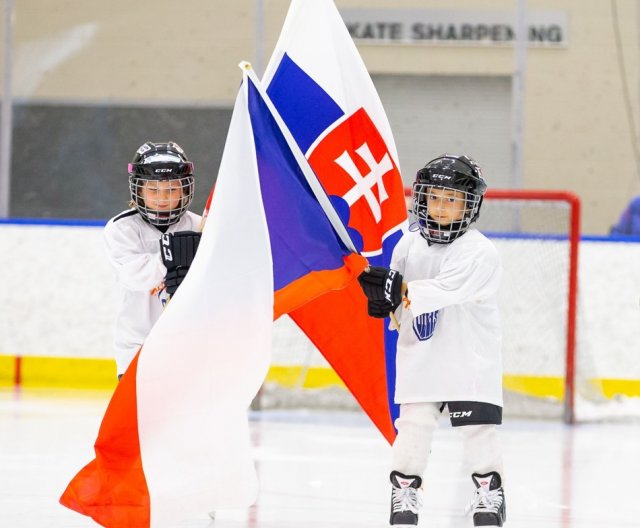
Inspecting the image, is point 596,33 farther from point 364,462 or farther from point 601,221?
point 364,462

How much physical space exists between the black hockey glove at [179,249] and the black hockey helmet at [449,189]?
24.1 inches

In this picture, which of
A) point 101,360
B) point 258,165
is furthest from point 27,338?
point 258,165

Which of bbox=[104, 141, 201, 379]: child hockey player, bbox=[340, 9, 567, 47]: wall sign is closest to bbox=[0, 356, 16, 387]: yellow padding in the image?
bbox=[340, 9, 567, 47]: wall sign

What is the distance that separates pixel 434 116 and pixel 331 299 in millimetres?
4084

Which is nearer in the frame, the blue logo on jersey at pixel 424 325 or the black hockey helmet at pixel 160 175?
the blue logo on jersey at pixel 424 325

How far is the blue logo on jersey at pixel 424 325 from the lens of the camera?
10.8 ft

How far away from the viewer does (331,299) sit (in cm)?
374

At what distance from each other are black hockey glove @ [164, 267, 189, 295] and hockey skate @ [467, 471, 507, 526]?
3.15 feet

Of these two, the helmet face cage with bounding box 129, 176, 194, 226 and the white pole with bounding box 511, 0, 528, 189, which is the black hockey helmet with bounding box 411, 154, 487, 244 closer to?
the helmet face cage with bounding box 129, 176, 194, 226

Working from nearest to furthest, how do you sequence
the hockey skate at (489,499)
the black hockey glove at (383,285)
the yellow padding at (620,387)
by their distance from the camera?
the black hockey glove at (383,285) < the hockey skate at (489,499) < the yellow padding at (620,387)

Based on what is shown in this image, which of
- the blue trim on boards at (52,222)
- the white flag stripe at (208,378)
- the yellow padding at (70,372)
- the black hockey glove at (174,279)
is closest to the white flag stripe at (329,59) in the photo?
the black hockey glove at (174,279)

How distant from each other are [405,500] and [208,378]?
73cm

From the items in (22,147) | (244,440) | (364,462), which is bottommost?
(364,462)

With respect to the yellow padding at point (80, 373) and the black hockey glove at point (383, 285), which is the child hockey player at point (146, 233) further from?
the yellow padding at point (80, 373)
